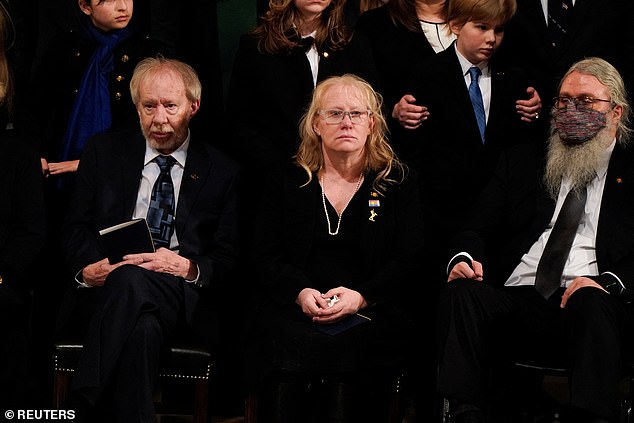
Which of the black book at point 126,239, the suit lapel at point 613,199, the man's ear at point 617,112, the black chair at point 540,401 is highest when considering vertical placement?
the man's ear at point 617,112

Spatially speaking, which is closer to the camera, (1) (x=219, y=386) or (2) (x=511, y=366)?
(2) (x=511, y=366)

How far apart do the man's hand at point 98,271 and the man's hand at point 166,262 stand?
0.05m

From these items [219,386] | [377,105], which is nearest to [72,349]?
[219,386]

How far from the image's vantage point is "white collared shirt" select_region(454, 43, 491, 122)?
17.6ft

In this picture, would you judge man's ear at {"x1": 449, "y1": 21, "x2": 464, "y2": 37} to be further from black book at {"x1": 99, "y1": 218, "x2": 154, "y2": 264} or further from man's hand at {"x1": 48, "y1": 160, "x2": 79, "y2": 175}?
man's hand at {"x1": 48, "y1": 160, "x2": 79, "y2": 175}

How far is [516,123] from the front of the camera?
5.40 meters

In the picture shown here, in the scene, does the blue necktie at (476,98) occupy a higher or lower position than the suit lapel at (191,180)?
higher

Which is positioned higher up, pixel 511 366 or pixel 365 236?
pixel 365 236

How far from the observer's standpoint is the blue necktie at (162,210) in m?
5.05

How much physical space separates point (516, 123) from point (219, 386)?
6.00 ft

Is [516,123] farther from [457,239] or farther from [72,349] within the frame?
[72,349]

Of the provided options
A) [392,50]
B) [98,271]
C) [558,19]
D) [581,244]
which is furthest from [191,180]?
[558,19]

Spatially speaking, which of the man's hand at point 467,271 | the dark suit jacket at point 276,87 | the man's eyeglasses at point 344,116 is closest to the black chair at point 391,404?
the man's hand at point 467,271

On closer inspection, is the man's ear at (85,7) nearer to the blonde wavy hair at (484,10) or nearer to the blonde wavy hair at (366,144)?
the blonde wavy hair at (366,144)
